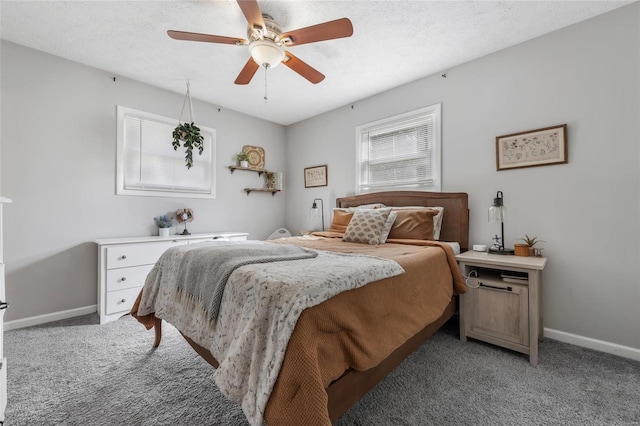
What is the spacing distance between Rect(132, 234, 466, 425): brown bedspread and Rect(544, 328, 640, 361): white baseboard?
1.24 meters

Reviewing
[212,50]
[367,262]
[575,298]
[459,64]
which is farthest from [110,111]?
[575,298]

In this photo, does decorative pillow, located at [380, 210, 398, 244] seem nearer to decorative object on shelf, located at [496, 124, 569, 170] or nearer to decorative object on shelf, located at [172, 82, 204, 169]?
decorative object on shelf, located at [496, 124, 569, 170]

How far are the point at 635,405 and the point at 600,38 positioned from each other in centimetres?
257

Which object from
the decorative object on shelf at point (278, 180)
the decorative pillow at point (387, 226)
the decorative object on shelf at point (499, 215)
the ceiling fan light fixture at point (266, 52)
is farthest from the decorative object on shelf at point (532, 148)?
the decorative object on shelf at point (278, 180)

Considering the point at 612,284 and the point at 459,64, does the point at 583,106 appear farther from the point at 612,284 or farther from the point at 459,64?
the point at 612,284

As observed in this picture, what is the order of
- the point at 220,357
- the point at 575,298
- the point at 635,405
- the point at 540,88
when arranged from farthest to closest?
the point at 540,88, the point at 575,298, the point at 635,405, the point at 220,357

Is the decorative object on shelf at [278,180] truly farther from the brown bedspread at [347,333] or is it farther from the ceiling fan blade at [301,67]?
the brown bedspread at [347,333]

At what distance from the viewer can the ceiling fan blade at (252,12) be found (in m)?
1.62

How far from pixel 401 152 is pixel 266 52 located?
1978 millimetres

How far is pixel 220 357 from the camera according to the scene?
4.23 ft

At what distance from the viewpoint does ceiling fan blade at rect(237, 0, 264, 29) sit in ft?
5.32

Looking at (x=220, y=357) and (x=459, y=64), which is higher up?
(x=459, y=64)

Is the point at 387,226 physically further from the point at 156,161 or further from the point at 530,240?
the point at 156,161

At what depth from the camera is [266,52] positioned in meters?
2.05
